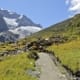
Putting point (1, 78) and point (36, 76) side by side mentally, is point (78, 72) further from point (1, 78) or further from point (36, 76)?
point (1, 78)

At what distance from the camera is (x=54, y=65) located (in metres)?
69.9

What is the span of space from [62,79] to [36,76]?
172 inches

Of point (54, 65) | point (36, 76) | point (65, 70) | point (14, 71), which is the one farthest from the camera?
point (54, 65)

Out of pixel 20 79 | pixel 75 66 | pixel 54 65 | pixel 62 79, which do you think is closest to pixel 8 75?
pixel 20 79

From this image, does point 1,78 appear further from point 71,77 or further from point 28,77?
point 71,77

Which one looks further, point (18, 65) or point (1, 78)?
point (18, 65)

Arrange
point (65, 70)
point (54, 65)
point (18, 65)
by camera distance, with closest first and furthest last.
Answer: point (65, 70), point (18, 65), point (54, 65)

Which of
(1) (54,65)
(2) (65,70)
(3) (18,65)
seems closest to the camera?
(2) (65,70)

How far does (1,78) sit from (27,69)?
9.62m

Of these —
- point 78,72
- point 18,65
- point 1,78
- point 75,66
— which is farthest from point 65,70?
point 1,78

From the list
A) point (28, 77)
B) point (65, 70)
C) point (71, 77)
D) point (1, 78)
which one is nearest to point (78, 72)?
point (71, 77)

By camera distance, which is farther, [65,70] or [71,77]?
[65,70]

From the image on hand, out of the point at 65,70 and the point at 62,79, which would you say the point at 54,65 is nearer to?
the point at 65,70

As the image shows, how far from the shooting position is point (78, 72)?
178 feet
